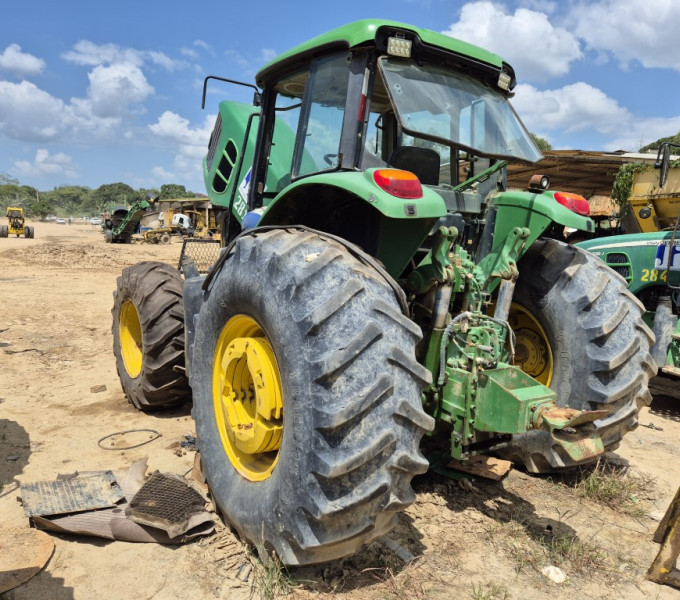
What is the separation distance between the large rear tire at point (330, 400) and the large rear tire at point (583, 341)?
49.0 inches

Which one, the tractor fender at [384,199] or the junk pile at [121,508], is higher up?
the tractor fender at [384,199]

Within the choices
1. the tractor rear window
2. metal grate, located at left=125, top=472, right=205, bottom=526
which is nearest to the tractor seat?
the tractor rear window

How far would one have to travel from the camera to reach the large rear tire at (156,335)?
Answer: 13.6 ft

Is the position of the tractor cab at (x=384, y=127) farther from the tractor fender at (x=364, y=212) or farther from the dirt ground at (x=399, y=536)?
the dirt ground at (x=399, y=536)

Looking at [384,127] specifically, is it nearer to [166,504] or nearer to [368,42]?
[368,42]

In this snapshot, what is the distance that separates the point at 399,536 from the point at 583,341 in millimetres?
1454

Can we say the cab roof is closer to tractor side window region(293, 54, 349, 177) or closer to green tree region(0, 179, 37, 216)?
tractor side window region(293, 54, 349, 177)

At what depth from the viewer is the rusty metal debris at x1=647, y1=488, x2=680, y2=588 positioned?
93.8 inches

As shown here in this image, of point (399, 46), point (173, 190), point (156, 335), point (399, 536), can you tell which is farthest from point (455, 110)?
point (173, 190)

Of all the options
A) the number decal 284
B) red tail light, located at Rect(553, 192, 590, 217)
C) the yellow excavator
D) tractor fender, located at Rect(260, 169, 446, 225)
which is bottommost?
the yellow excavator

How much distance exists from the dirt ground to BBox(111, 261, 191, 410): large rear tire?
222 millimetres

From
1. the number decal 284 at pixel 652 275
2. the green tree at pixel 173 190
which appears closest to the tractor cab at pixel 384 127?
the number decal 284 at pixel 652 275

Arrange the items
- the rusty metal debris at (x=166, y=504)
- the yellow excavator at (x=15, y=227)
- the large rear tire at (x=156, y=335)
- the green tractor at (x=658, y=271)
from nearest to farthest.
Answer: the rusty metal debris at (x=166, y=504) < the large rear tire at (x=156, y=335) < the green tractor at (x=658, y=271) < the yellow excavator at (x=15, y=227)

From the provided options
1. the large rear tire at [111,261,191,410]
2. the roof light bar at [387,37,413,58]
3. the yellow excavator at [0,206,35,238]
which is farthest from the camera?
the yellow excavator at [0,206,35,238]
